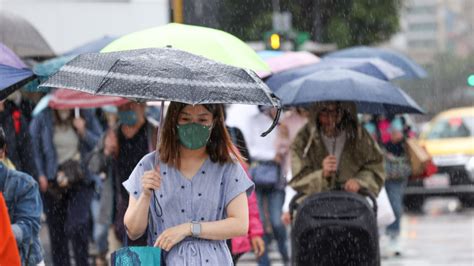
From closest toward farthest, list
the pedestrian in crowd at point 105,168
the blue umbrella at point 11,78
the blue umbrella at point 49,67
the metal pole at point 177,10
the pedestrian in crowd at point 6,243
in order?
the pedestrian in crowd at point 6,243 → the blue umbrella at point 11,78 → the blue umbrella at point 49,67 → the pedestrian in crowd at point 105,168 → the metal pole at point 177,10

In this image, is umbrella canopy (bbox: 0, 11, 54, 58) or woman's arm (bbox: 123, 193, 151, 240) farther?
umbrella canopy (bbox: 0, 11, 54, 58)

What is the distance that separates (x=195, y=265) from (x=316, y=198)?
8.50 ft

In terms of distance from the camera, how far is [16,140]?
Result: 11.2 metres

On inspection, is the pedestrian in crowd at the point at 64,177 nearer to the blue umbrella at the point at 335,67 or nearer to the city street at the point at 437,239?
the blue umbrella at the point at 335,67

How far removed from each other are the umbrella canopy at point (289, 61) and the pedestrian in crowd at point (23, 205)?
560 cm

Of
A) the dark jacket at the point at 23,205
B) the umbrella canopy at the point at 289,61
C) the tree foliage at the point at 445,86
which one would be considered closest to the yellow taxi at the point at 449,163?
the umbrella canopy at the point at 289,61

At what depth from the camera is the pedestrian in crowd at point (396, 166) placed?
601 inches

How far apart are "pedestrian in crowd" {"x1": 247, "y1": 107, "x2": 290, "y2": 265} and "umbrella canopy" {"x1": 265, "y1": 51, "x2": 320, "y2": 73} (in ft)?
1.78

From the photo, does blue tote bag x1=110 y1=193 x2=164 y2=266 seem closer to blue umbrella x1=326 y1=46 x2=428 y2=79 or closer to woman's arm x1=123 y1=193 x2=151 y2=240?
woman's arm x1=123 y1=193 x2=151 y2=240

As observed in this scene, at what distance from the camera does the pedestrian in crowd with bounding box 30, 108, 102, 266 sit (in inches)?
477

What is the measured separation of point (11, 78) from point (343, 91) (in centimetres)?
255

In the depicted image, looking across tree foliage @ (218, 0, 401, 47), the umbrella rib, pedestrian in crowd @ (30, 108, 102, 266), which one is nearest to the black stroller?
the umbrella rib

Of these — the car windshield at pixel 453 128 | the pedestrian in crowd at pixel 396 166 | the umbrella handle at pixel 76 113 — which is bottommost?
the car windshield at pixel 453 128

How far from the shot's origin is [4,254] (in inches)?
247
